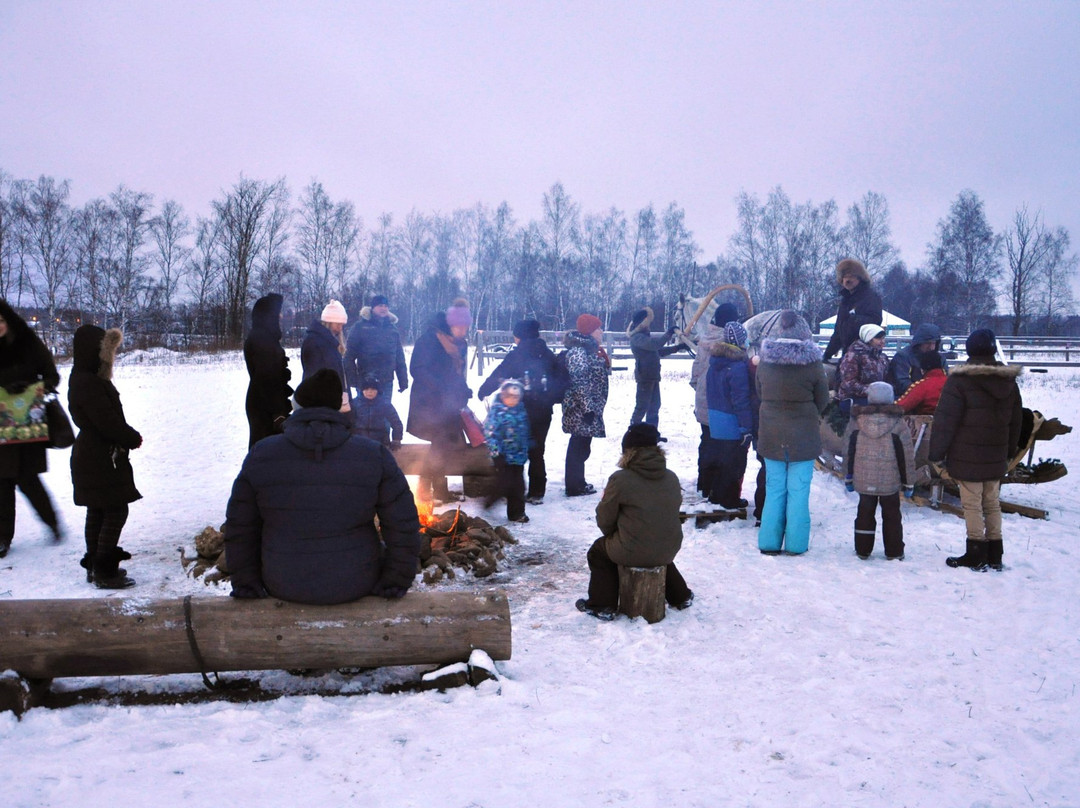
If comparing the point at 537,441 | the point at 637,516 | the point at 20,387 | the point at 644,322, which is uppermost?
the point at 644,322

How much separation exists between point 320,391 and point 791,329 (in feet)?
12.8

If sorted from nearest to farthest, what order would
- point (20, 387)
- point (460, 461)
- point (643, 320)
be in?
1. point (20, 387)
2. point (460, 461)
3. point (643, 320)

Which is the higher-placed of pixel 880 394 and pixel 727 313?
pixel 727 313

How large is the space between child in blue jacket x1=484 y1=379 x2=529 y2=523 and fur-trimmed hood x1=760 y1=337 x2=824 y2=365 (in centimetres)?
220

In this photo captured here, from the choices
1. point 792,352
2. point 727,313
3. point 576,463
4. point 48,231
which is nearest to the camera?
point 792,352

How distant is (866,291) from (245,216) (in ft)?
134

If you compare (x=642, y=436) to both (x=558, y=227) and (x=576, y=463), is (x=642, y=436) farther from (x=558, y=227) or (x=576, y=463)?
(x=558, y=227)

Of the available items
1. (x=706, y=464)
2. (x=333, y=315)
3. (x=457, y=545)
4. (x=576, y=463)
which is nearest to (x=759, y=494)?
(x=706, y=464)

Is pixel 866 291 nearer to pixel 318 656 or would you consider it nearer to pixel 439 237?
pixel 318 656

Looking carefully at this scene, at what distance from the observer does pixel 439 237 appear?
47250mm

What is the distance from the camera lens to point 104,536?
4.73 m

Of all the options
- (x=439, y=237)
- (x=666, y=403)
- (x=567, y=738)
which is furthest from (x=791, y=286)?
(x=567, y=738)

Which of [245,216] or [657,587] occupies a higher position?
[245,216]

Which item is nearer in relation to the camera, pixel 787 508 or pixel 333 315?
pixel 787 508
